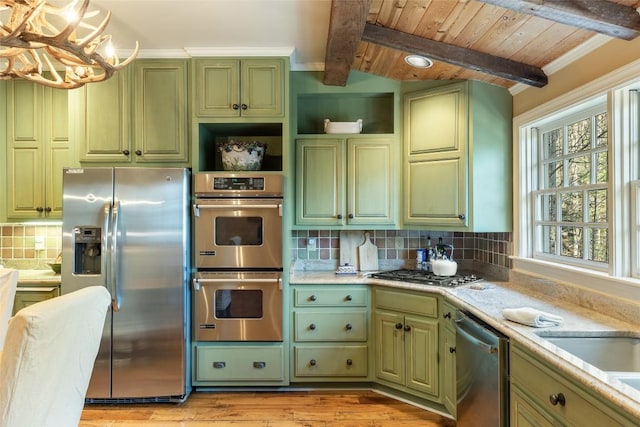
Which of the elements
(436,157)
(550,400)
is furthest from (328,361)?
A: (436,157)

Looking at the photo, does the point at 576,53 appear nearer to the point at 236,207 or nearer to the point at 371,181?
the point at 371,181

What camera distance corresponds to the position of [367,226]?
113 inches

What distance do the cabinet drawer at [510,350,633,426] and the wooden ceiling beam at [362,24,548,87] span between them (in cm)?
170

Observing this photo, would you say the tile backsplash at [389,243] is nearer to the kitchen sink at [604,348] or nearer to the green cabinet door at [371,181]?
the green cabinet door at [371,181]

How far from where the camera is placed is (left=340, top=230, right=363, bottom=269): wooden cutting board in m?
3.11

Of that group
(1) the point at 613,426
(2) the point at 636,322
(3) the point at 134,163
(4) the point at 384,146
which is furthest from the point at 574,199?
(3) the point at 134,163

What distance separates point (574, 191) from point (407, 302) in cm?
125

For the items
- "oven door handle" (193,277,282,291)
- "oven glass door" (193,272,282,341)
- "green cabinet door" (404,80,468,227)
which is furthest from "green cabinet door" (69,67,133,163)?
"green cabinet door" (404,80,468,227)

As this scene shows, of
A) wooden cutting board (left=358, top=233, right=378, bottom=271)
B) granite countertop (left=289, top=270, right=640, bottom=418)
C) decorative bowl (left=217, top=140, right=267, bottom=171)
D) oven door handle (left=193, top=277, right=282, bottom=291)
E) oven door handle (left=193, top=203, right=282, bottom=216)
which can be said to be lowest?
granite countertop (left=289, top=270, right=640, bottom=418)

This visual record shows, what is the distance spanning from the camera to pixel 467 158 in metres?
2.56

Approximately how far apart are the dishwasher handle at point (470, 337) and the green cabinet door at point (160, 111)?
2.16 meters

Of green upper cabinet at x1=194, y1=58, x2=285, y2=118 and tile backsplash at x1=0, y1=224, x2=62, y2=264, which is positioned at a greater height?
green upper cabinet at x1=194, y1=58, x2=285, y2=118

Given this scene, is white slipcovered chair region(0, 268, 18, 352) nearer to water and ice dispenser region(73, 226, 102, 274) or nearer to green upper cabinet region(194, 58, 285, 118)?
water and ice dispenser region(73, 226, 102, 274)

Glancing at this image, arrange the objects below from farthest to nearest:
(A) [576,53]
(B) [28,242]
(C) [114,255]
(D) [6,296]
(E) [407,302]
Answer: (B) [28,242]
(E) [407,302]
(C) [114,255]
(A) [576,53]
(D) [6,296]
